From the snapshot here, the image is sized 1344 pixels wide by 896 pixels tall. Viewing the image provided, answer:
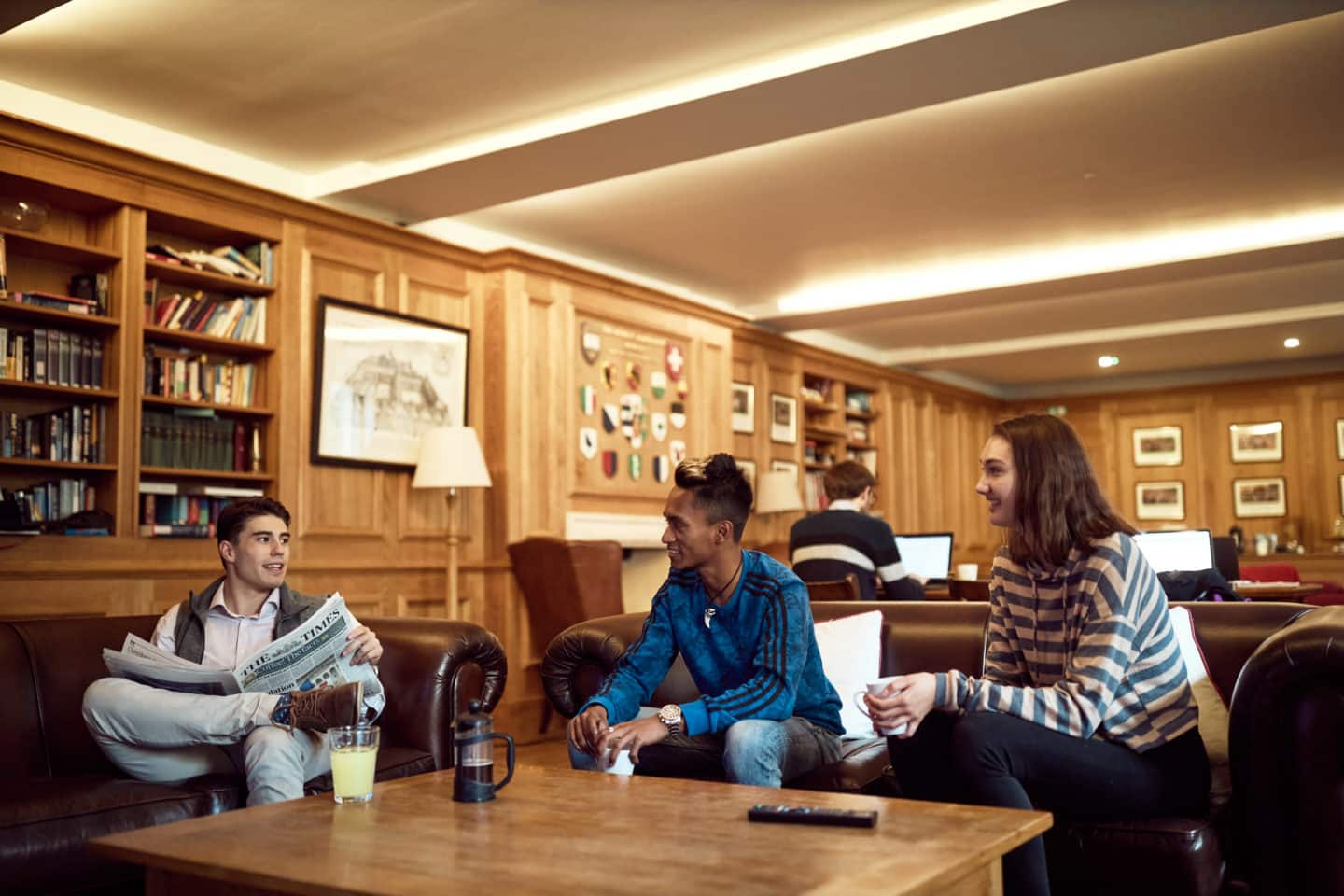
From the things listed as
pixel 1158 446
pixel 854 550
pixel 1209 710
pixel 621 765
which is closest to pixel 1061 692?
pixel 1209 710

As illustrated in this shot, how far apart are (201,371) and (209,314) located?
0.25 m

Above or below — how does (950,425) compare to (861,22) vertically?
below

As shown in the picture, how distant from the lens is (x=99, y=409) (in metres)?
4.59

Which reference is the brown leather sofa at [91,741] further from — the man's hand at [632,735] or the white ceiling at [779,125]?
the white ceiling at [779,125]

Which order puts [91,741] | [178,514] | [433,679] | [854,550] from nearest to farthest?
[91,741], [433,679], [178,514], [854,550]

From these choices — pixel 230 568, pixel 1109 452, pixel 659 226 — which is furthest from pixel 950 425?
pixel 230 568

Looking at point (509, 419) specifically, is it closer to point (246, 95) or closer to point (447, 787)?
point (246, 95)

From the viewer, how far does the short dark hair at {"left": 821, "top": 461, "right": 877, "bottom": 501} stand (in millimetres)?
5208

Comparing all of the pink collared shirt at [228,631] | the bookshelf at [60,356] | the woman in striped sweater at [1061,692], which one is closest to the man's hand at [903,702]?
the woman in striped sweater at [1061,692]

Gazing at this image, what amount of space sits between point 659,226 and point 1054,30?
299 centimetres

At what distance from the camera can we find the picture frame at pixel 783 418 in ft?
27.9

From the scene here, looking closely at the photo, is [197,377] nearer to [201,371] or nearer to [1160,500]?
[201,371]

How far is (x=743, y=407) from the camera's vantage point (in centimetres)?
819

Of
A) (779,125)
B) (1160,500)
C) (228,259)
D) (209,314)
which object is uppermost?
(779,125)
